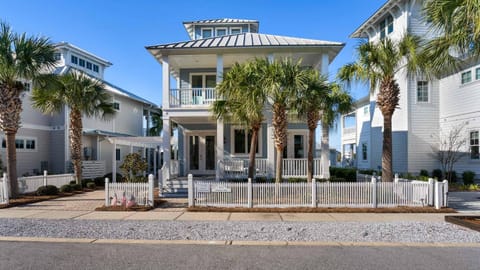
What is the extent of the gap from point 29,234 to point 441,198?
41.7ft

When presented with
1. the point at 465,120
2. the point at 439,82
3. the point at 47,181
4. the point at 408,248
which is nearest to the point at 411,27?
the point at 439,82

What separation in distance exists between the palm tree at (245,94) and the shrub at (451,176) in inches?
485

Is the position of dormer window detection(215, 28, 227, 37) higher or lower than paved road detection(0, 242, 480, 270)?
higher

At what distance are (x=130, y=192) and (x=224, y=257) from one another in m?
6.71

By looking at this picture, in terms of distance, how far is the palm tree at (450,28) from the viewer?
7691 mm

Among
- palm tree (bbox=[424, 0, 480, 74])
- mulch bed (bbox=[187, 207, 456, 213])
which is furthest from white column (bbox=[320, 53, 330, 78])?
mulch bed (bbox=[187, 207, 456, 213])

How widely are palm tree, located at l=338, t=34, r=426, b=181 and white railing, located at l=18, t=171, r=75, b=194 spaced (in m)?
14.7

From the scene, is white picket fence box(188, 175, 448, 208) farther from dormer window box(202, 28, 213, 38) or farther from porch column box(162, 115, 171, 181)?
dormer window box(202, 28, 213, 38)

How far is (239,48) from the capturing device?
14875 mm

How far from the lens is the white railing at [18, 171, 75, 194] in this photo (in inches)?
540

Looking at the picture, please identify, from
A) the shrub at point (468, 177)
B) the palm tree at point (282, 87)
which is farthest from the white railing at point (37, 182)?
the shrub at point (468, 177)

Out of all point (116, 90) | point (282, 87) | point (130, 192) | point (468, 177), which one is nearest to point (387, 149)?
point (282, 87)

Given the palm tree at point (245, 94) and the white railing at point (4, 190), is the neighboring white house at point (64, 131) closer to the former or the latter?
the white railing at point (4, 190)

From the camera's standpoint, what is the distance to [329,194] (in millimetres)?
10852
